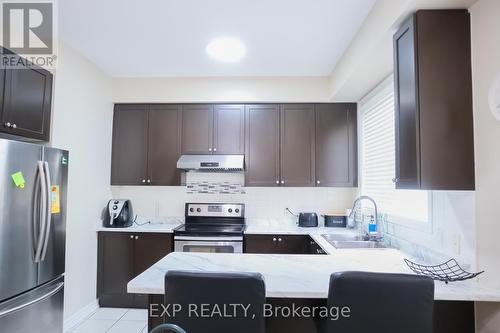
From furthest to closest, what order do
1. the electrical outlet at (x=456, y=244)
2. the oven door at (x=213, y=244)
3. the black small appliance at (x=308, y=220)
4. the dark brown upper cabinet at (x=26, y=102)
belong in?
the black small appliance at (x=308, y=220)
the oven door at (x=213, y=244)
the dark brown upper cabinet at (x=26, y=102)
the electrical outlet at (x=456, y=244)

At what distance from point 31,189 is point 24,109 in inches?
25.2

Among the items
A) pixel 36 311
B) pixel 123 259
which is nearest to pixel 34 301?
pixel 36 311

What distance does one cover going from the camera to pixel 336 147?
353 centimetres

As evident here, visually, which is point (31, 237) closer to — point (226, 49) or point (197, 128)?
point (197, 128)

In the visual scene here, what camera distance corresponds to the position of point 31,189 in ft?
6.77

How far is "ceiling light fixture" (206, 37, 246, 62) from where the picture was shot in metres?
2.68

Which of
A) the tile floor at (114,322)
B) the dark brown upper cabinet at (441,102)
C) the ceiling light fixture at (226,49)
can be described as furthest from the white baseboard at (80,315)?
the dark brown upper cabinet at (441,102)

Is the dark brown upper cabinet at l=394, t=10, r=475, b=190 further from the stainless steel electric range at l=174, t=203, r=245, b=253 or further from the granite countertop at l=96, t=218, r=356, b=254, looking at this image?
the stainless steel electric range at l=174, t=203, r=245, b=253

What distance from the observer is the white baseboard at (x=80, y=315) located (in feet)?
8.96

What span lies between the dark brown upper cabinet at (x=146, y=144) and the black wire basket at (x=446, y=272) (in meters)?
2.68

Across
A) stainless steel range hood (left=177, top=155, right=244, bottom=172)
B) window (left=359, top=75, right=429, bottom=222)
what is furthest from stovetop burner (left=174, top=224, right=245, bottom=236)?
window (left=359, top=75, right=429, bottom=222)

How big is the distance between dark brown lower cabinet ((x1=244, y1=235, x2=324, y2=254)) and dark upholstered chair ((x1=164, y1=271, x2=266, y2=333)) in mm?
1942

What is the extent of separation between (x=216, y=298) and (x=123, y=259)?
96.3 inches

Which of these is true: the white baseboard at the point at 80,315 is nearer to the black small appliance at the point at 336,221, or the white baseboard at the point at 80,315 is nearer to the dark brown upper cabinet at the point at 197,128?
the dark brown upper cabinet at the point at 197,128
